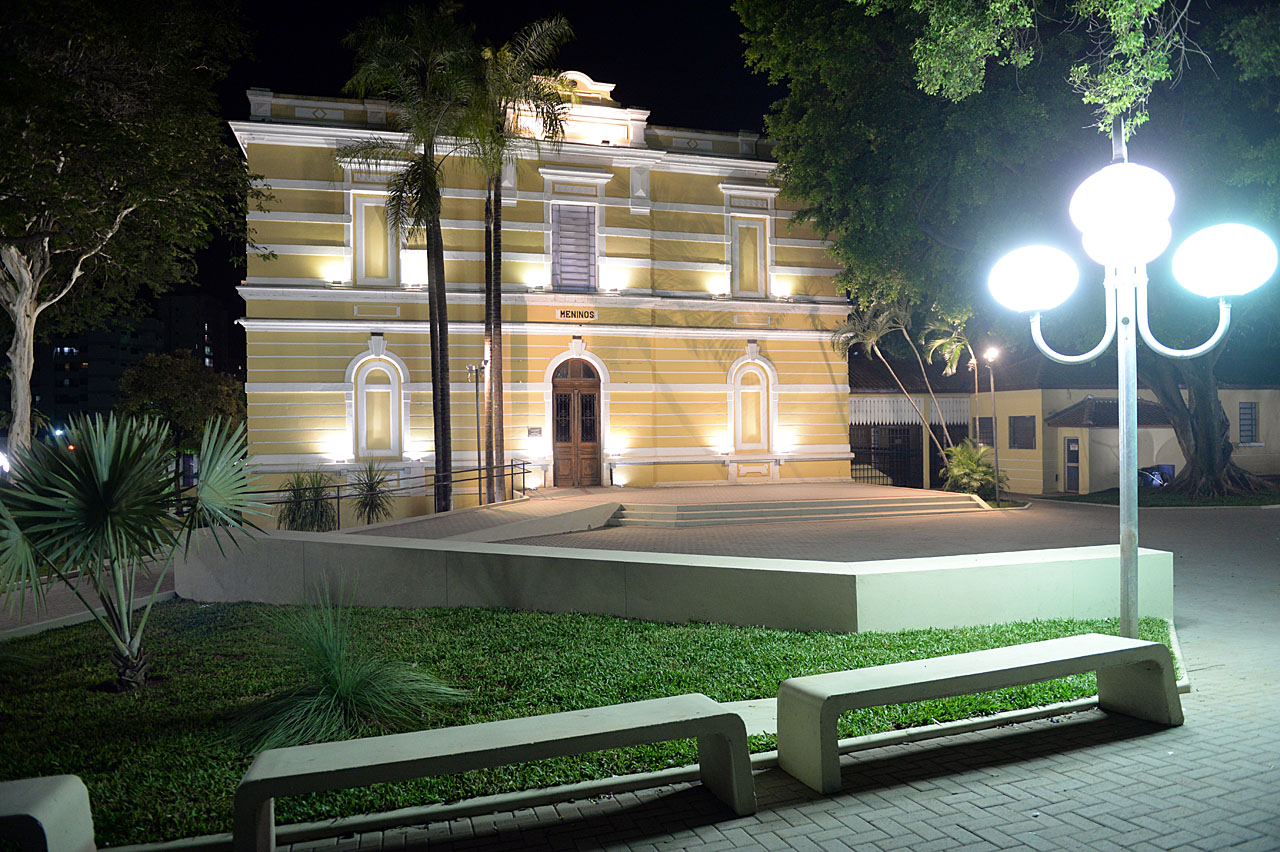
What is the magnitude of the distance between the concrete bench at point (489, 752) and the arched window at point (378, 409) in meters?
18.5

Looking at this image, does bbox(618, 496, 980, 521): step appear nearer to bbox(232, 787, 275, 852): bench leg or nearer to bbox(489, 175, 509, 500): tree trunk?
bbox(489, 175, 509, 500): tree trunk

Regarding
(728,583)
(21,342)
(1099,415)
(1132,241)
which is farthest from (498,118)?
(1099,415)

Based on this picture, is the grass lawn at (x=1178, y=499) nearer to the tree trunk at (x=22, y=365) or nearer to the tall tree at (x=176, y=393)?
the tree trunk at (x=22, y=365)

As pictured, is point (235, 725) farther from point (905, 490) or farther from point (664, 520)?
point (905, 490)

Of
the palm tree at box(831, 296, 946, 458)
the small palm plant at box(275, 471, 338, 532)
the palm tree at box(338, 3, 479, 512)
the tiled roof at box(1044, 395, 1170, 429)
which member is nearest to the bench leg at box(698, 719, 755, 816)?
the small palm plant at box(275, 471, 338, 532)

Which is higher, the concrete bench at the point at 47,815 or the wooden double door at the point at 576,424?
the wooden double door at the point at 576,424

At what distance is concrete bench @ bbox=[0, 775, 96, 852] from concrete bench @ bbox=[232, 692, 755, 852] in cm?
71

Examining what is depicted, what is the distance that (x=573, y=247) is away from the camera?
936 inches

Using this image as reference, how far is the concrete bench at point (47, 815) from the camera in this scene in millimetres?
3436

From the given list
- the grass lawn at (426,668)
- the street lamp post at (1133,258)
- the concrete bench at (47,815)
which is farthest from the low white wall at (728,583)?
the concrete bench at (47,815)

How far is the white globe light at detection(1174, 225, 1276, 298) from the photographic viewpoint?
5965 millimetres

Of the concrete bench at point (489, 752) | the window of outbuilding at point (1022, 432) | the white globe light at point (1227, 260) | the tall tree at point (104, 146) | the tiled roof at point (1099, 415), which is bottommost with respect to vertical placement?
the concrete bench at point (489, 752)

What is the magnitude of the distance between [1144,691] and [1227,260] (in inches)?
127

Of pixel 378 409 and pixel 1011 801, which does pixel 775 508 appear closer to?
pixel 378 409
